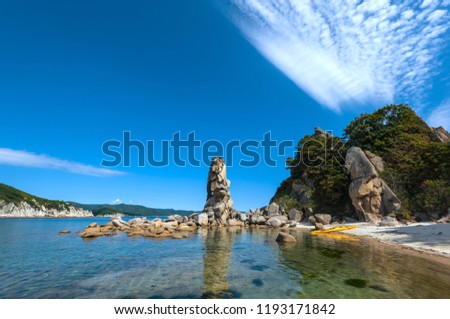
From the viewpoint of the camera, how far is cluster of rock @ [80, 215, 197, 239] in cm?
2948

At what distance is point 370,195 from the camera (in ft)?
116

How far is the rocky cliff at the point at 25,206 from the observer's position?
145 metres

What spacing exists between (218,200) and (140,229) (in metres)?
20.1

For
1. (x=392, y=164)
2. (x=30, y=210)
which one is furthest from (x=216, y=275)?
(x=30, y=210)

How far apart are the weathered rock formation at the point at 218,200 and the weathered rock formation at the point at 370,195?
22.9 meters

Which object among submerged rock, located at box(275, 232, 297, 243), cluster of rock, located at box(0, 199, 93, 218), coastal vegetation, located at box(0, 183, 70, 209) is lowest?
submerged rock, located at box(275, 232, 297, 243)

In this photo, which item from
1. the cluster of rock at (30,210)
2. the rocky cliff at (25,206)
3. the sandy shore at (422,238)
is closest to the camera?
the sandy shore at (422,238)

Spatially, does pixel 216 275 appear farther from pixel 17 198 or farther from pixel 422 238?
pixel 17 198

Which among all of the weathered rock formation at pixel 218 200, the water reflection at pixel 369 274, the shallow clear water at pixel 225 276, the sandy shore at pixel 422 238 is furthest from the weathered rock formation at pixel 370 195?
the weathered rock formation at pixel 218 200

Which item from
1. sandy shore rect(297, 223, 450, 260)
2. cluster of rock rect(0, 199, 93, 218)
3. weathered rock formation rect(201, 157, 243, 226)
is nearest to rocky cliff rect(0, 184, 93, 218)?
cluster of rock rect(0, 199, 93, 218)

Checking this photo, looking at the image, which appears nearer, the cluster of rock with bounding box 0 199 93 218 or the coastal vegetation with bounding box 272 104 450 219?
the coastal vegetation with bounding box 272 104 450 219

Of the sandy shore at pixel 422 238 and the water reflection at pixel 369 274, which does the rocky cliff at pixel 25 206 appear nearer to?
the water reflection at pixel 369 274

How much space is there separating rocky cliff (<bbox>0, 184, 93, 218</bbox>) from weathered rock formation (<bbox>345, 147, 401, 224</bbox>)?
186520mm

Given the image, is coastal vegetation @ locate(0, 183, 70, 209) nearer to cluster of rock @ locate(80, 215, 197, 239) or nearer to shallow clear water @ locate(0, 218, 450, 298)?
cluster of rock @ locate(80, 215, 197, 239)
